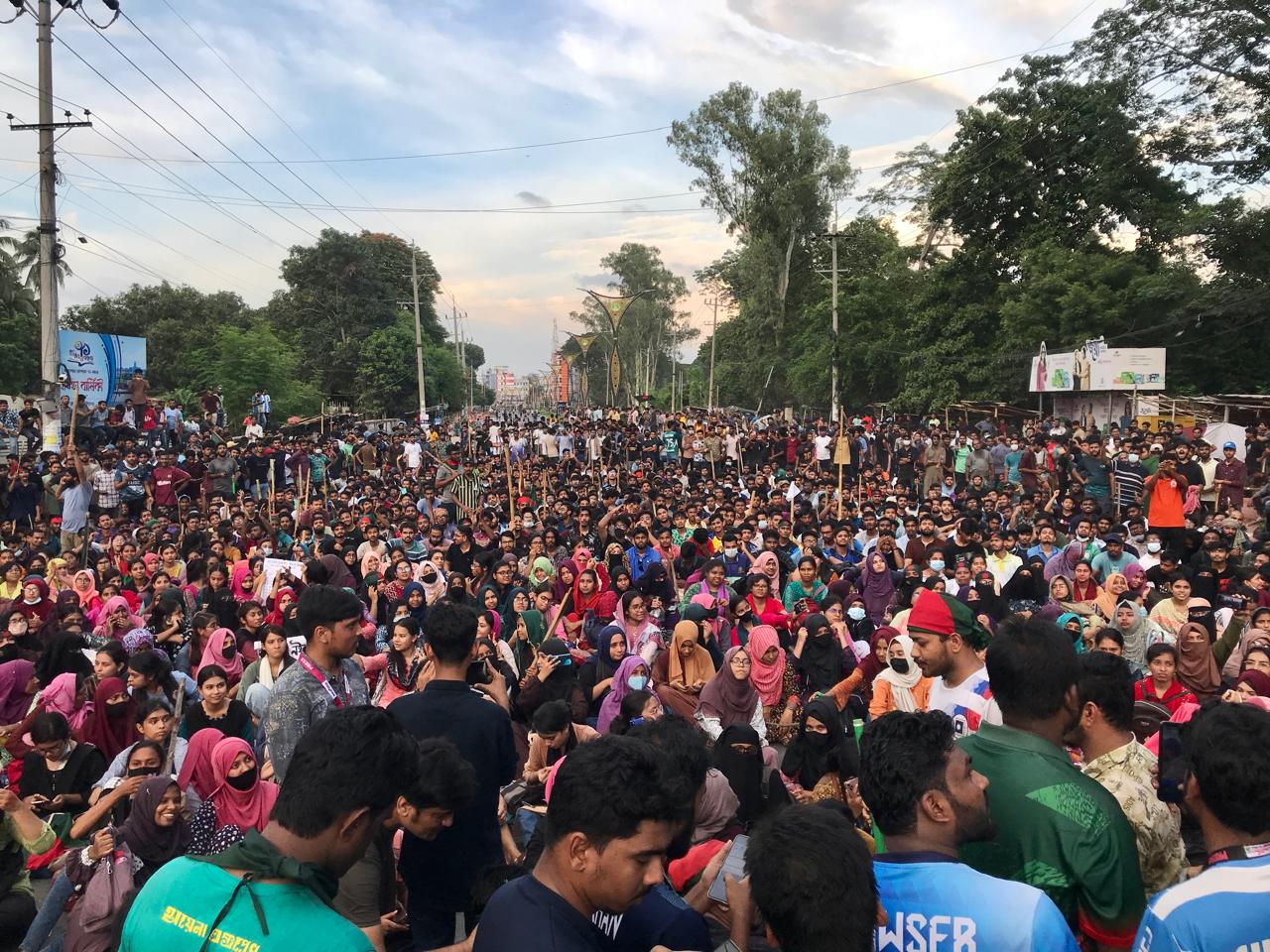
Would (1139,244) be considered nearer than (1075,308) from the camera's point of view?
No

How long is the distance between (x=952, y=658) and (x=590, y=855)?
207 centimetres

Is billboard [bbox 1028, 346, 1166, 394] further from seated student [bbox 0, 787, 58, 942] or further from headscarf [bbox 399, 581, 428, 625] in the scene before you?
seated student [bbox 0, 787, 58, 942]

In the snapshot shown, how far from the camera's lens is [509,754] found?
319cm

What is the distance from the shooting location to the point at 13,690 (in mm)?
6000

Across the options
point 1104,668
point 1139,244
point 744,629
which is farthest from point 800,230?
point 1104,668

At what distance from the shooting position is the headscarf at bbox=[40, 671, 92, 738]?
5.71 m

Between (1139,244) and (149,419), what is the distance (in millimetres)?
26500

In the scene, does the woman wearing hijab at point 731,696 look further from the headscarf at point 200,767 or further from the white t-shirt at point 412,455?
the white t-shirt at point 412,455

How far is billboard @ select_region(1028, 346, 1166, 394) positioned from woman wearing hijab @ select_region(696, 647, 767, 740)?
687 inches

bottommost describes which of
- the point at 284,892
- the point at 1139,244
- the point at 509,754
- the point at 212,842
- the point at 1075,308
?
the point at 212,842

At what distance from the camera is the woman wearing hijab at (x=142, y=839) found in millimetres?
3775

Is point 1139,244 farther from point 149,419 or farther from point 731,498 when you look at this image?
point 149,419

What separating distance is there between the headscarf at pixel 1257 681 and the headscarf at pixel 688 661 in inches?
122

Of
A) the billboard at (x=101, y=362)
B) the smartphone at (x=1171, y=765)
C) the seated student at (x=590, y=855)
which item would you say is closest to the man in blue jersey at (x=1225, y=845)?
the smartphone at (x=1171, y=765)
